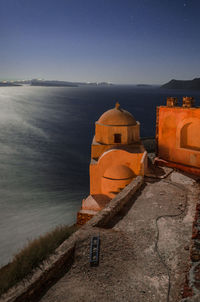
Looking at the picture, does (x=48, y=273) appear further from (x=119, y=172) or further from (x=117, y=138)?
(x=117, y=138)

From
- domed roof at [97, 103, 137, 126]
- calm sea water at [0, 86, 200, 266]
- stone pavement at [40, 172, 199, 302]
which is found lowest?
calm sea water at [0, 86, 200, 266]

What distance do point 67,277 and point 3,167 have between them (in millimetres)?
22046

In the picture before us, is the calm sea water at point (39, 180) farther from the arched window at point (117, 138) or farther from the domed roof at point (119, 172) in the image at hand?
the arched window at point (117, 138)

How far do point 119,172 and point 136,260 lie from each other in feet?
20.2

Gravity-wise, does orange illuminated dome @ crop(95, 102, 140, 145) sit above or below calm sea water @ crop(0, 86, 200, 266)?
above

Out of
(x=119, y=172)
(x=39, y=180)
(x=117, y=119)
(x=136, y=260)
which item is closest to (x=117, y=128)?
(x=117, y=119)

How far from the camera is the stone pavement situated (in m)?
3.95

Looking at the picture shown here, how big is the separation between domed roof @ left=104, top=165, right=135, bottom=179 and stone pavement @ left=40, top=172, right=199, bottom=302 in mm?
3438

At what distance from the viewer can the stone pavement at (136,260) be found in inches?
155

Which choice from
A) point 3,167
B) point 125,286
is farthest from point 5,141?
point 125,286

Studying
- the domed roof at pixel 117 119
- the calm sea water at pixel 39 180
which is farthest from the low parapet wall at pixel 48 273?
the calm sea water at pixel 39 180

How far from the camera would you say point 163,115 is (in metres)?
12.1

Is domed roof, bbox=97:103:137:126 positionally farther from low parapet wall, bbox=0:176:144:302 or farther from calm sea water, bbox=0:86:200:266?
low parapet wall, bbox=0:176:144:302

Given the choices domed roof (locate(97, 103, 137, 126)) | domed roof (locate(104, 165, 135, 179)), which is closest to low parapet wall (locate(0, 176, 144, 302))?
domed roof (locate(104, 165, 135, 179))
